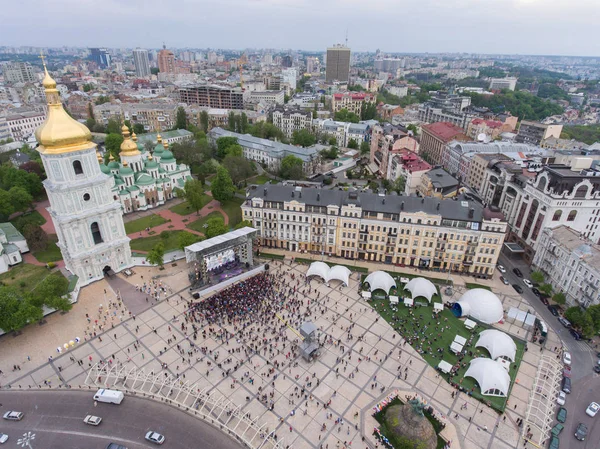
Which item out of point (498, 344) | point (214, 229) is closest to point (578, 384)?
point (498, 344)

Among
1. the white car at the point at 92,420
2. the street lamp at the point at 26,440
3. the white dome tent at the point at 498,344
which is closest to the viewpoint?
the street lamp at the point at 26,440

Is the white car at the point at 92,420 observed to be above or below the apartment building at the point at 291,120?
below

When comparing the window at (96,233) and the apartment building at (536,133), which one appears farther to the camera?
Answer: the apartment building at (536,133)

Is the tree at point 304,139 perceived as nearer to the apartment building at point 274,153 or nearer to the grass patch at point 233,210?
the apartment building at point 274,153

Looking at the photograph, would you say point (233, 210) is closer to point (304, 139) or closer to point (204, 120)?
point (304, 139)

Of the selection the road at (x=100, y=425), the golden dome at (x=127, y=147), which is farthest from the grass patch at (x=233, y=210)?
the road at (x=100, y=425)

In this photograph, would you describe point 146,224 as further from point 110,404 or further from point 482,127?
point 482,127

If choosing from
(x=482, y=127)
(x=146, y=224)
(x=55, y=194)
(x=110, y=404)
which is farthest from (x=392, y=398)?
(x=482, y=127)

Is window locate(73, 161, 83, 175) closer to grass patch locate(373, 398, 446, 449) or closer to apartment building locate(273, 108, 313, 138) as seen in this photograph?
grass patch locate(373, 398, 446, 449)

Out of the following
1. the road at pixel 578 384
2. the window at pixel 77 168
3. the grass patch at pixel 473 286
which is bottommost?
the road at pixel 578 384
